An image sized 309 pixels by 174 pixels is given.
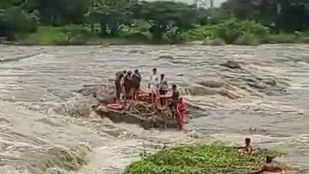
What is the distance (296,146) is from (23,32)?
163 ft

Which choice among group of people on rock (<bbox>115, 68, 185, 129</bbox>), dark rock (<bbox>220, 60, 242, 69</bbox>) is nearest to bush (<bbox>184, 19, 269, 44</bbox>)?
dark rock (<bbox>220, 60, 242, 69</bbox>)

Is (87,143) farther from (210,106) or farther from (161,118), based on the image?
(210,106)

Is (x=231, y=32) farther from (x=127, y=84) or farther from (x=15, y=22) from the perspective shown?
(x=127, y=84)

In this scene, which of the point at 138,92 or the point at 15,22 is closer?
the point at 138,92

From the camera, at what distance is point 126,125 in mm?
23266

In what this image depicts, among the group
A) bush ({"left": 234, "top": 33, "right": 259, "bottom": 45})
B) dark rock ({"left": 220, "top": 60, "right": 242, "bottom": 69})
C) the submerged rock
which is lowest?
bush ({"left": 234, "top": 33, "right": 259, "bottom": 45})

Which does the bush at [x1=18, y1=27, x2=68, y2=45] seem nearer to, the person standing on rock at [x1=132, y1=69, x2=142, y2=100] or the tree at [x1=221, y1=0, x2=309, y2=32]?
the tree at [x1=221, y1=0, x2=309, y2=32]

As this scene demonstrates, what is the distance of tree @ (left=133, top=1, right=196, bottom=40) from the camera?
70938 millimetres

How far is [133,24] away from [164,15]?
3.70m

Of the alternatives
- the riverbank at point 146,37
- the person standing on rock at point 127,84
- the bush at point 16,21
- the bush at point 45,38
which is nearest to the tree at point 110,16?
the riverbank at point 146,37

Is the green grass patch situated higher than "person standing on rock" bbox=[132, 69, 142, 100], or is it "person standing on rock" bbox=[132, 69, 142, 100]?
"person standing on rock" bbox=[132, 69, 142, 100]

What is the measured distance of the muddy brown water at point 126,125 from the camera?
61.9ft

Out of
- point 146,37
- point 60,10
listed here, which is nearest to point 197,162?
point 146,37

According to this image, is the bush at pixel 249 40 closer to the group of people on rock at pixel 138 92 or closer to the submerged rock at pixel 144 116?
the group of people on rock at pixel 138 92
